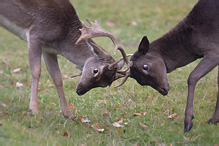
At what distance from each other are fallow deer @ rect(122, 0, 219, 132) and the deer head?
12.4 inches

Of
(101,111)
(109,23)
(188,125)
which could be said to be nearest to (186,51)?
(188,125)

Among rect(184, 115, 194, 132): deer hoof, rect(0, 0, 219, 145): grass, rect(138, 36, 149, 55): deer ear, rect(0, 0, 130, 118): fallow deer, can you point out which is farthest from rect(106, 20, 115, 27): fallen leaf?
rect(184, 115, 194, 132): deer hoof

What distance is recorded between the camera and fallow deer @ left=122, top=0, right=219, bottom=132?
19.2 ft

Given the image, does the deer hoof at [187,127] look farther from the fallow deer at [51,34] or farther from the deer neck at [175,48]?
the fallow deer at [51,34]

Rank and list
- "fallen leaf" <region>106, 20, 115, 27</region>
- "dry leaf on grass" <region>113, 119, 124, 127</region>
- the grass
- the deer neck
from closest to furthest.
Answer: the grass
"dry leaf on grass" <region>113, 119, 124, 127</region>
the deer neck
"fallen leaf" <region>106, 20, 115, 27</region>

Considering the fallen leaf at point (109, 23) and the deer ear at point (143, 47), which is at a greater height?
the deer ear at point (143, 47)

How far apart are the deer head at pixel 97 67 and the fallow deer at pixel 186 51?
0.31m

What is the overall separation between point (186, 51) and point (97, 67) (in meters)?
1.54

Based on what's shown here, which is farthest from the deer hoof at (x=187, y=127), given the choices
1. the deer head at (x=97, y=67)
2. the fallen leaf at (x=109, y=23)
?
the fallen leaf at (x=109, y=23)

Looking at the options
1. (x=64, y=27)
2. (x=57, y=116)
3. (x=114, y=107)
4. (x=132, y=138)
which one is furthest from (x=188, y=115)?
(x=64, y=27)

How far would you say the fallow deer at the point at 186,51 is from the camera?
19.2 feet

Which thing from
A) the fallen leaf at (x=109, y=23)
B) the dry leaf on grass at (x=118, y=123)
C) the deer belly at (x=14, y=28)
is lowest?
the fallen leaf at (x=109, y=23)

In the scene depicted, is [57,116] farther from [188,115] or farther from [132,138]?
[188,115]

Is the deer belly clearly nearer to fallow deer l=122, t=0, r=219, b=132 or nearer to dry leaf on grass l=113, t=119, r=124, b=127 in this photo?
fallow deer l=122, t=0, r=219, b=132
